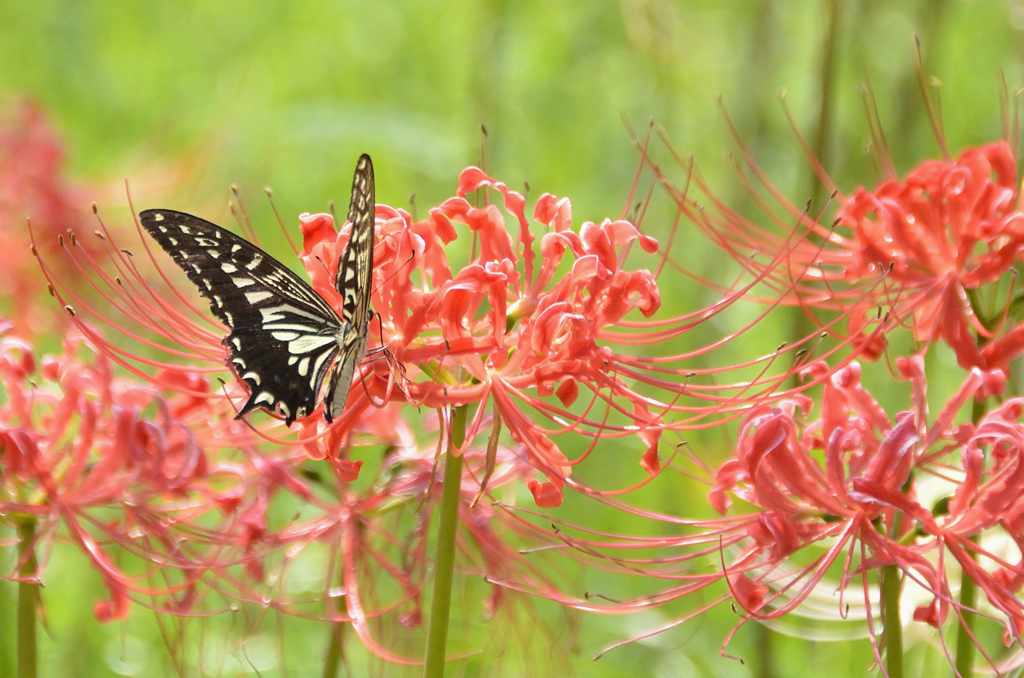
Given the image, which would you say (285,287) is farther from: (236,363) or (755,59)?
(755,59)

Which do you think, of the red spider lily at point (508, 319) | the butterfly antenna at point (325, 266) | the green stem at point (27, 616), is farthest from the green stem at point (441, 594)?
the green stem at point (27, 616)

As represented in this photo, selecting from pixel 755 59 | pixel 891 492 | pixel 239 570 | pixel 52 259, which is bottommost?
pixel 239 570

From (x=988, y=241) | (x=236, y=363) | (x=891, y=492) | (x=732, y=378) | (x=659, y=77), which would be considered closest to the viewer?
(x=891, y=492)

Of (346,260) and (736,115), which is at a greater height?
(736,115)

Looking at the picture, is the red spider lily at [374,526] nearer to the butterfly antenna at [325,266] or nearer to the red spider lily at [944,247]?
the butterfly antenna at [325,266]

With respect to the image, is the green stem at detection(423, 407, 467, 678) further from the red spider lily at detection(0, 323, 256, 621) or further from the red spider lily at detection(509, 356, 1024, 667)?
the red spider lily at detection(0, 323, 256, 621)

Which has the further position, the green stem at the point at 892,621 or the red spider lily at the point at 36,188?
the red spider lily at the point at 36,188

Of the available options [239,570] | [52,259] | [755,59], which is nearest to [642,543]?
[239,570]
